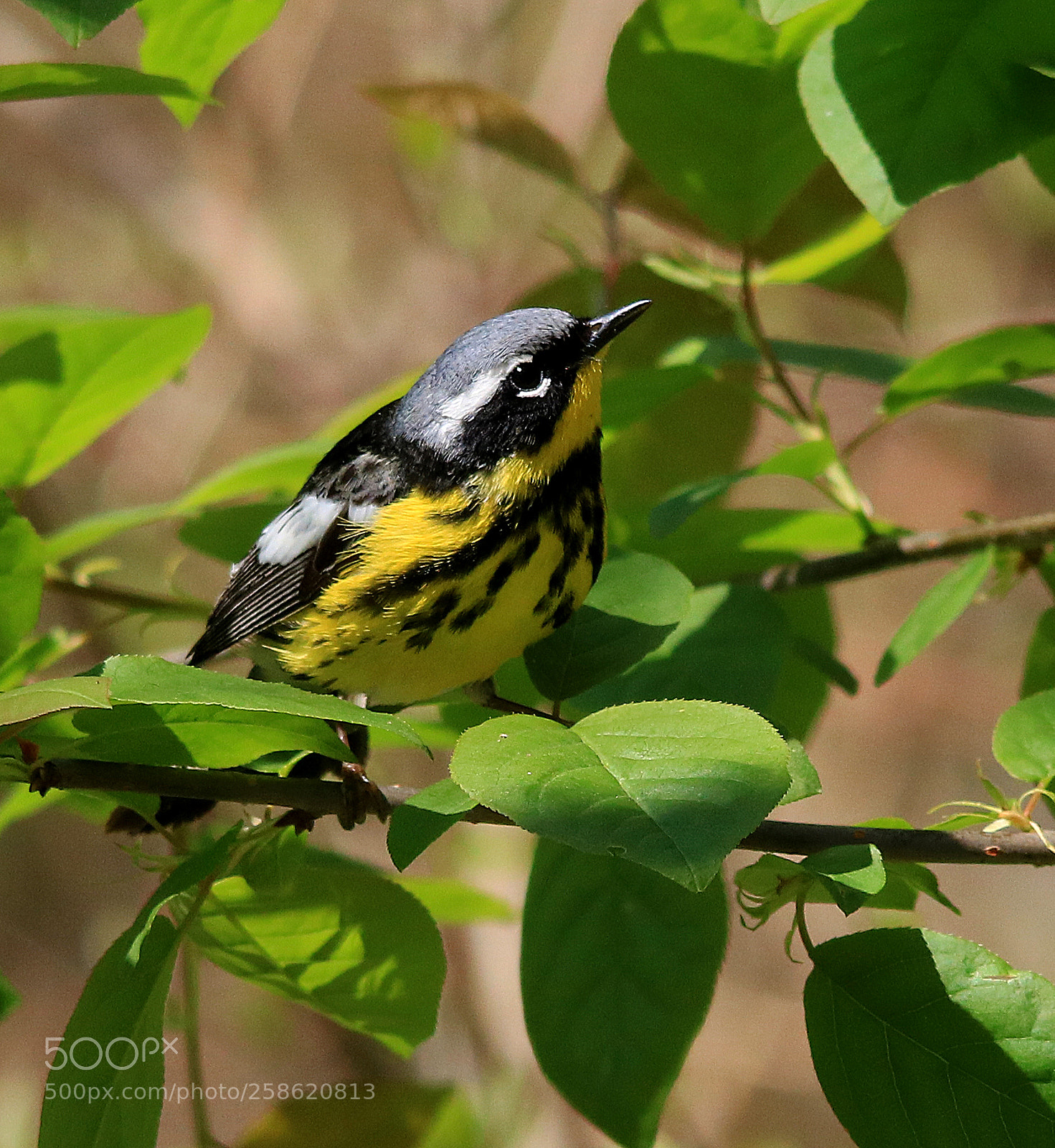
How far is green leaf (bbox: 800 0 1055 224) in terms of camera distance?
123 centimetres

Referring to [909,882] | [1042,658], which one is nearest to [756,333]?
[1042,658]

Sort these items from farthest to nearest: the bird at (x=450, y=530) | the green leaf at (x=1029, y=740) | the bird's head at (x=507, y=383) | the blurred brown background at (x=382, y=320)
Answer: the blurred brown background at (x=382, y=320) < the bird's head at (x=507, y=383) < the bird at (x=450, y=530) < the green leaf at (x=1029, y=740)

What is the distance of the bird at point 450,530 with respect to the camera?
165 cm

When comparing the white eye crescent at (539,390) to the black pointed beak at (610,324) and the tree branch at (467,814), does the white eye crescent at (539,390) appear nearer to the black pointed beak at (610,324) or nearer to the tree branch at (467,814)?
the black pointed beak at (610,324)

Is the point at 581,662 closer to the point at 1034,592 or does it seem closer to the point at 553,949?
the point at 553,949

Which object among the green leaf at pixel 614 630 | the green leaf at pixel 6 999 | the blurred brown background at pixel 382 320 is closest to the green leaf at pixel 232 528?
the green leaf at pixel 614 630

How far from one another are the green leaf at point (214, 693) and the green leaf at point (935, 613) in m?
0.69

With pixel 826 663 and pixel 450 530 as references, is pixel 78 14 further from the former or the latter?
pixel 826 663

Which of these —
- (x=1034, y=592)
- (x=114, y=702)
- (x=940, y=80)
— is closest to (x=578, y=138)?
(x=1034, y=592)

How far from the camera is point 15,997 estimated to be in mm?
1470

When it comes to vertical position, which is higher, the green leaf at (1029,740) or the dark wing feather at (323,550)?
the green leaf at (1029,740)

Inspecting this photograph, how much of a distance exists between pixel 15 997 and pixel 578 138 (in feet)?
15.9

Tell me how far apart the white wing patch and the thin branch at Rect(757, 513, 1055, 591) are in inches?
26.2

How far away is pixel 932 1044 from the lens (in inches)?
40.8
